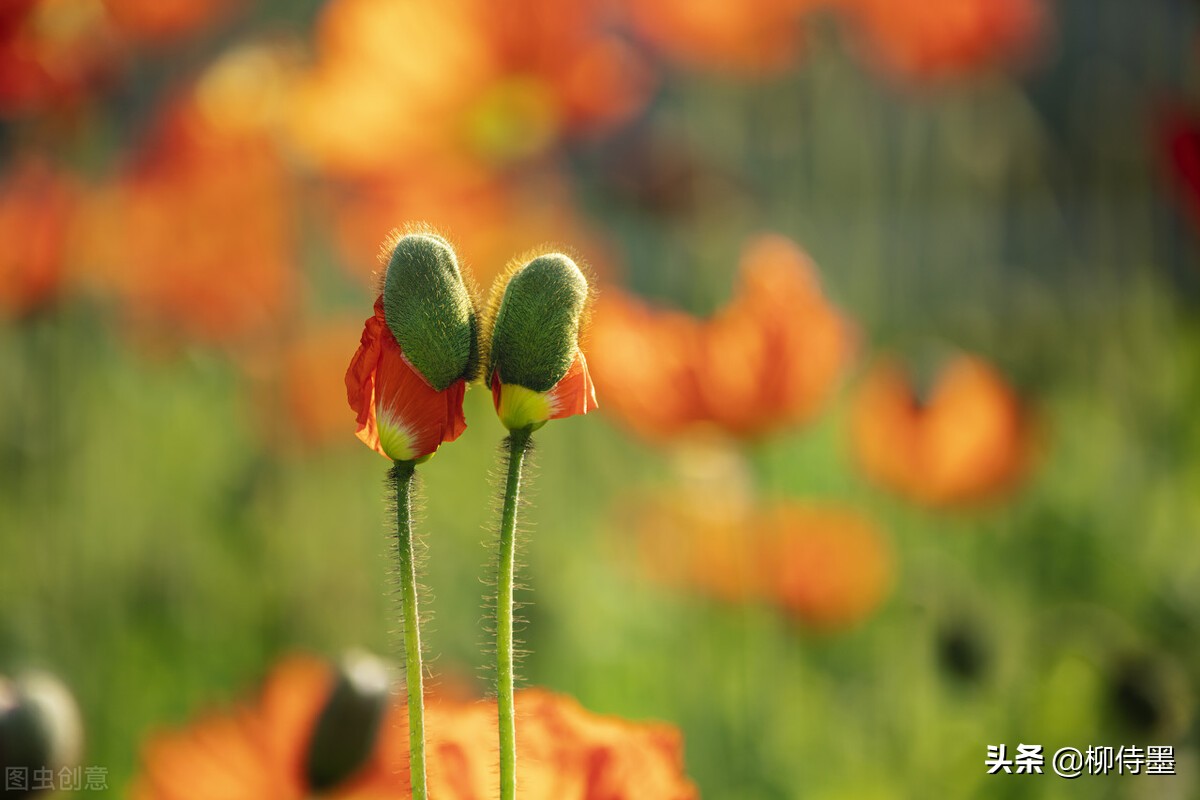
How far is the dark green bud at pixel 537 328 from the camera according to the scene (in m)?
0.40

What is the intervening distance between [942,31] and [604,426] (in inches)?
25.1

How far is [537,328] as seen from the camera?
40 cm

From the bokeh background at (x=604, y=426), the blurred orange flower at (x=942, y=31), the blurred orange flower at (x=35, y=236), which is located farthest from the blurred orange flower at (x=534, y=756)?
the blurred orange flower at (x=942, y=31)

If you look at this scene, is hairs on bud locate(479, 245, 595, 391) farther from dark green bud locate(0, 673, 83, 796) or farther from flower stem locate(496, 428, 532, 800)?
dark green bud locate(0, 673, 83, 796)

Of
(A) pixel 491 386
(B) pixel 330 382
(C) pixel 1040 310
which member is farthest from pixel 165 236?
(C) pixel 1040 310

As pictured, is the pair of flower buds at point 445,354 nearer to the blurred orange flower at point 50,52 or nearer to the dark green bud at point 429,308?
the dark green bud at point 429,308

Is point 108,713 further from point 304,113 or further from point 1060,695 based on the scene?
point 1060,695

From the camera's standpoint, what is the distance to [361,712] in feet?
1.91

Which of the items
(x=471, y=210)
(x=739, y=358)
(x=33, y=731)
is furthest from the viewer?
(x=471, y=210)

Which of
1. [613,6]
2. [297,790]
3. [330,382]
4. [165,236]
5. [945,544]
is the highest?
[613,6]

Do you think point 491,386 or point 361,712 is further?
point 361,712

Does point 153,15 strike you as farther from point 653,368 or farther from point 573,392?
point 573,392

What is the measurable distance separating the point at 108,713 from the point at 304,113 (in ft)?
1.68

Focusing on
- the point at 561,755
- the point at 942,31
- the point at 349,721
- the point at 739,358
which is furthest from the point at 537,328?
the point at 942,31
